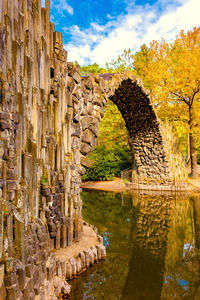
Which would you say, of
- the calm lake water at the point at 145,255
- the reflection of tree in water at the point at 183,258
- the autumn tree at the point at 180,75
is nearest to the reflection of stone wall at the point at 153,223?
the calm lake water at the point at 145,255

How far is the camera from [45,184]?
131 inches

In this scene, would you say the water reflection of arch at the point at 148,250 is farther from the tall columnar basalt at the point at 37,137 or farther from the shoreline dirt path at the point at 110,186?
the shoreline dirt path at the point at 110,186

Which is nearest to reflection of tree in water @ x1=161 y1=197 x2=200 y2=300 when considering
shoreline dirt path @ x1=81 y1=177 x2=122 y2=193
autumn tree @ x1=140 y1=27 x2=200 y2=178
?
shoreline dirt path @ x1=81 y1=177 x2=122 y2=193

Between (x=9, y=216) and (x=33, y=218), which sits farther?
(x=33, y=218)

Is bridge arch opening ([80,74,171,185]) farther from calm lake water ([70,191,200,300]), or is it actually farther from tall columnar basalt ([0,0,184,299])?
calm lake water ([70,191,200,300])

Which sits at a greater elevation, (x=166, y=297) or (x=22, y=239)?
(x=22, y=239)

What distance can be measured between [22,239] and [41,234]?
1.95 ft

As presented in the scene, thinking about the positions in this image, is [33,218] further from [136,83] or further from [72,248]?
[136,83]

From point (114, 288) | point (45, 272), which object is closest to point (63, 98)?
point (45, 272)

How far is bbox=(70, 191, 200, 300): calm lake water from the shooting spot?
10.1 ft

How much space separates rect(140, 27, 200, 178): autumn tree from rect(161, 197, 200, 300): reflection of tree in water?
22.1 ft

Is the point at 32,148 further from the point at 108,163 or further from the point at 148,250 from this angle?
the point at 108,163

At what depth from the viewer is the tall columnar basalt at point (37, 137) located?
2262mm

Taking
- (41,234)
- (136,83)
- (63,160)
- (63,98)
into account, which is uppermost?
(136,83)
